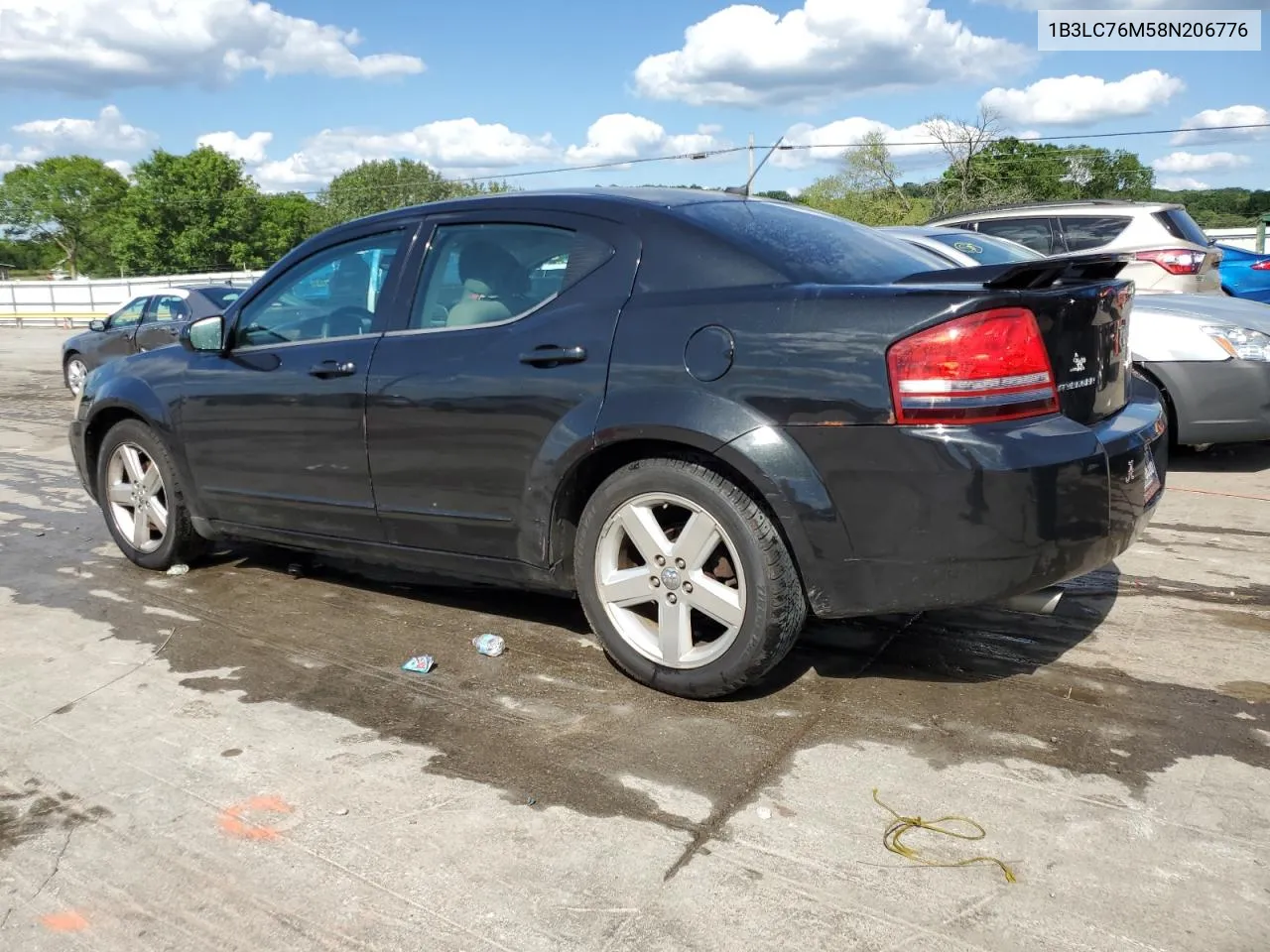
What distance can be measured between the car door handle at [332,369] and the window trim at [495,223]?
20cm

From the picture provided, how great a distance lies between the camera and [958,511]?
3.01 metres

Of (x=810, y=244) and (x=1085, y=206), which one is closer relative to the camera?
(x=810, y=244)

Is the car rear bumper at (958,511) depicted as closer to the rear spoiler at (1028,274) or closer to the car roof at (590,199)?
the rear spoiler at (1028,274)

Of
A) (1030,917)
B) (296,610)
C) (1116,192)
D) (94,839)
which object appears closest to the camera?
(1030,917)

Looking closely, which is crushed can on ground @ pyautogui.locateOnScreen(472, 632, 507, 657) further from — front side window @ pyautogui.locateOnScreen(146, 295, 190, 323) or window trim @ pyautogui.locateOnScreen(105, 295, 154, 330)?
window trim @ pyautogui.locateOnScreen(105, 295, 154, 330)

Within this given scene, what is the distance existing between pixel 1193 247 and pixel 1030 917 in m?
8.19

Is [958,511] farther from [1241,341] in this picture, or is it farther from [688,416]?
[1241,341]

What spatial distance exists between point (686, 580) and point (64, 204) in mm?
126822

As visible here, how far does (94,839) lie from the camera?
280 cm

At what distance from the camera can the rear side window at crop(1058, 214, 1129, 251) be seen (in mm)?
9297

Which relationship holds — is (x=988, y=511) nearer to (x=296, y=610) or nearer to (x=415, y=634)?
(x=415, y=634)

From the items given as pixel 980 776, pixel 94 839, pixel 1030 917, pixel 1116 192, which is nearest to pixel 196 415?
pixel 94 839

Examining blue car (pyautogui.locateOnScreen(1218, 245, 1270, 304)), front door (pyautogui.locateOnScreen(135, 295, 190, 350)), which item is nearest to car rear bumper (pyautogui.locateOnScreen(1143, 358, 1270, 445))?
blue car (pyautogui.locateOnScreen(1218, 245, 1270, 304))

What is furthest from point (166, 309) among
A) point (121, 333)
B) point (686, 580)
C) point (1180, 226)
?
point (686, 580)
